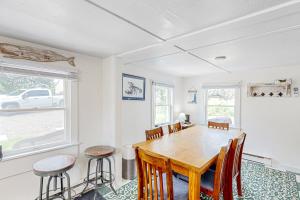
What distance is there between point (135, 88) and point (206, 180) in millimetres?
2066

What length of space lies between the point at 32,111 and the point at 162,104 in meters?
2.80

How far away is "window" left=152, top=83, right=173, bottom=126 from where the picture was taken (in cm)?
387

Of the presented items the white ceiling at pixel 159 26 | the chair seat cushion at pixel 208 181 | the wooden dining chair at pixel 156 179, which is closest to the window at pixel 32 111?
the white ceiling at pixel 159 26

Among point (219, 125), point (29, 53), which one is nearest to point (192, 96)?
point (219, 125)

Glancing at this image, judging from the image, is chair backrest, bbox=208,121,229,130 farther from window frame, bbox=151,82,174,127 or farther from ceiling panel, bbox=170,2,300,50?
ceiling panel, bbox=170,2,300,50

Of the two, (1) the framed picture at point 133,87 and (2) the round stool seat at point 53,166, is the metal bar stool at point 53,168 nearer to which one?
(2) the round stool seat at point 53,166

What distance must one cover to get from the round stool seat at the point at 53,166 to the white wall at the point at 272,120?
3.63m

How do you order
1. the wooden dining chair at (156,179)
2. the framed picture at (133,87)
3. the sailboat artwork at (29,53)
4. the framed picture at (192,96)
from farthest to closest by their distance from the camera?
the framed picture at (192,96)
the framed picture at (133,87)
the sailboat artwork at (29,53)
the wooden dining chair at (156,179)

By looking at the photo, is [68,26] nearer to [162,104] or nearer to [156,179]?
[156,179]

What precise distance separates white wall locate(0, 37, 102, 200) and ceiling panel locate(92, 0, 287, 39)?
143cm

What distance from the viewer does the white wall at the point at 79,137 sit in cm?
185

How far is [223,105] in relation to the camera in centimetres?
405

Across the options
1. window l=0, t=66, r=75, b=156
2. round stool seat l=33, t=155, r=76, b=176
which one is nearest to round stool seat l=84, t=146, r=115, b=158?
round stool seat l=33, t=155, r=76, b=176

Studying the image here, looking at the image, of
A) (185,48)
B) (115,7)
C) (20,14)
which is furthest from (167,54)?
(20,14)
